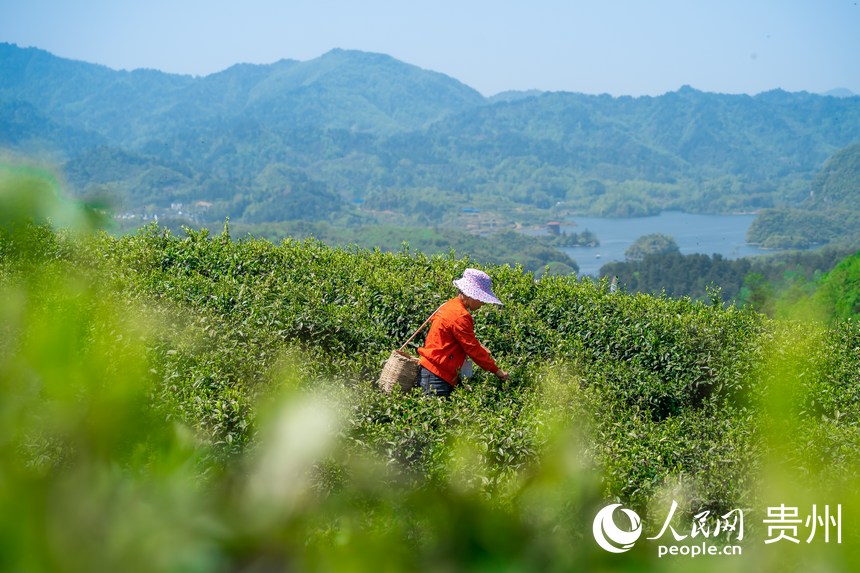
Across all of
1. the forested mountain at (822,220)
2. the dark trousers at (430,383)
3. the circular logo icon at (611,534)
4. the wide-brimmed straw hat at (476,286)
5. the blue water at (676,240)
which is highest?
the circular logo icon at (611,534)

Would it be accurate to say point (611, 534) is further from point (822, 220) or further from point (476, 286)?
point (822, 220)

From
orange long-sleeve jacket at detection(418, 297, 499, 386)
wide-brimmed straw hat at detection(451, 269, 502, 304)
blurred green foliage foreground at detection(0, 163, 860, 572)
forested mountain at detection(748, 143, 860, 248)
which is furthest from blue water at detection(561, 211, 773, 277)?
orange long-sleeve jacket at detection(418, 297, 499, 386)

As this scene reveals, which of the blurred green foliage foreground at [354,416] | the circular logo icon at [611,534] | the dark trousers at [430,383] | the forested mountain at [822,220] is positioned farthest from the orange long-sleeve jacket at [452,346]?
the forested mountain at [822,220]

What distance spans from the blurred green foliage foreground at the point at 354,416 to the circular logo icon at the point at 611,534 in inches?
1.1

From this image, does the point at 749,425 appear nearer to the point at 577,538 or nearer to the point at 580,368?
the point at 580,368

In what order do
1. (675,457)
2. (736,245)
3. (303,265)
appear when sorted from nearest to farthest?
(675,457)
(303,265)
(736,245)

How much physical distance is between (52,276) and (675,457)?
19.3 feet

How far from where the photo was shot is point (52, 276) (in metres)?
1.38

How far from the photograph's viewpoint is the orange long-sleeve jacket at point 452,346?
7.12m

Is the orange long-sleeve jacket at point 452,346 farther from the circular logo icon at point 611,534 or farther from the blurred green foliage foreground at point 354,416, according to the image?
the circular logo icon at point 611,534

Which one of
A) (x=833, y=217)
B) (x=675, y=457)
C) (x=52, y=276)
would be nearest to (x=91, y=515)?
(x=52, y=276)

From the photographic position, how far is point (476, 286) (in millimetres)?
7328

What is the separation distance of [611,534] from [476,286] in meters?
6.17

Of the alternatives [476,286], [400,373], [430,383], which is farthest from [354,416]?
[476,286]
